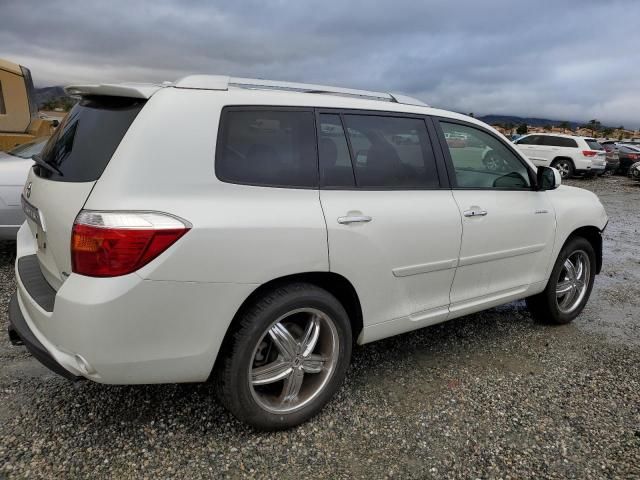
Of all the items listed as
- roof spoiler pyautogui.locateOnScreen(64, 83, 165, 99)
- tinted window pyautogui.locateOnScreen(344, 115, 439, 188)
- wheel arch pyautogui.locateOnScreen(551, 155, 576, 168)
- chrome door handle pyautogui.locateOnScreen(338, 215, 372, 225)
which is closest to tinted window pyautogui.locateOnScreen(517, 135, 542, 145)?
wheel arch pyautogui.locateOnScreen(551, 155, 576, 168)

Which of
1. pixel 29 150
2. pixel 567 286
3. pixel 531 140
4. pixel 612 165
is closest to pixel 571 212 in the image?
pixel 567 286

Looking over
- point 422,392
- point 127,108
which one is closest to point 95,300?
point 127,108

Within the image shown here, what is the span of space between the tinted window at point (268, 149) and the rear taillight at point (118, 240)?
41 centimetres

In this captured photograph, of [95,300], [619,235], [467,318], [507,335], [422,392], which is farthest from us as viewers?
[619,235]

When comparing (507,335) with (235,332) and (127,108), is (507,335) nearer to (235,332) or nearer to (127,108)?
(235,332)

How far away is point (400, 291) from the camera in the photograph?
295cm

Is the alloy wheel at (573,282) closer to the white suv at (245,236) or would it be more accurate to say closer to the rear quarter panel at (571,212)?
the rear quarter panel at (571,212)

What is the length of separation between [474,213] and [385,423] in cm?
144

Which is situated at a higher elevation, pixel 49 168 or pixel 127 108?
pixel 127 108

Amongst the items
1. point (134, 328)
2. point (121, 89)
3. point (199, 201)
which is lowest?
point (134, 328)

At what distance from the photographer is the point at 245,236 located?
2268 mm

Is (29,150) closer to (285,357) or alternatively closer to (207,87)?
(207,87)

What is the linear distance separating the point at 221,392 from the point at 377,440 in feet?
2.87

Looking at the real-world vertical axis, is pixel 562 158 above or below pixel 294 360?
below
